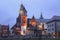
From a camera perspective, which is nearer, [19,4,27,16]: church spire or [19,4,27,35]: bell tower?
[19,4,27,35]: bell tower

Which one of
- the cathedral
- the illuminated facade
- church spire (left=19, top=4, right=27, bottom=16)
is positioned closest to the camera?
the cathedral

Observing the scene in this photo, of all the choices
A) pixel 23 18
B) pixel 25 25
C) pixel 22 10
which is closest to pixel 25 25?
pixel 25 25

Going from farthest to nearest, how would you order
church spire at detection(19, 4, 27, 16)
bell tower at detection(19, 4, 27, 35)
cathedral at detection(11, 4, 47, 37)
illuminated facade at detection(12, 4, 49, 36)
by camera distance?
church spire at detection(19, 4, 27, 16) → bell tower at detection(19, 4, 27, 35) → illuminated facade at detection(12, 4, 49, 36) → cathedral at detection(11, 4, 47, 37)

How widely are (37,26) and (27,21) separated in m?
8.86

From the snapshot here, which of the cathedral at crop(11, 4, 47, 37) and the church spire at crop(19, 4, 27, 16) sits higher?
the church spire at crop(19, 4, 27, 16)

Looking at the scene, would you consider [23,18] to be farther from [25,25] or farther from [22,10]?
[22,10]

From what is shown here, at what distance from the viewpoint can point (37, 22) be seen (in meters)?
134

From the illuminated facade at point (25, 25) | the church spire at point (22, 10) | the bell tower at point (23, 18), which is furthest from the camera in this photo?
the church spire at point (22, 10)

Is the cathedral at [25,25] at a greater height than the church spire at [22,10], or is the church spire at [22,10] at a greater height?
the church spire at [22,10]

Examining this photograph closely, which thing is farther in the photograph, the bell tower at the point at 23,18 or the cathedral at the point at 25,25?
the bell tower at the point at 23,18

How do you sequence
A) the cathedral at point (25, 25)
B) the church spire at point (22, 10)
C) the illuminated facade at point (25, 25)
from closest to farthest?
the cathedral at point (25, 25) < the illuminated facade at point (25, 25) < the church spire at point (22, 10)

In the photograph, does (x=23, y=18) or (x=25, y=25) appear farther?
(x=23, y=18)

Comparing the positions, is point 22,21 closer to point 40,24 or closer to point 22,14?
point 22,14

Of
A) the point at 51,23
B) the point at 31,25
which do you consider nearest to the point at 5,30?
the point at 31,25
